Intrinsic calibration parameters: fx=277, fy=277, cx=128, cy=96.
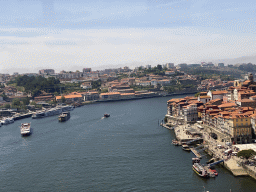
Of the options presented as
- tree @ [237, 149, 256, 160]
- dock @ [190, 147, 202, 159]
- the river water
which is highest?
tree @ [237, 149, 256, 160]

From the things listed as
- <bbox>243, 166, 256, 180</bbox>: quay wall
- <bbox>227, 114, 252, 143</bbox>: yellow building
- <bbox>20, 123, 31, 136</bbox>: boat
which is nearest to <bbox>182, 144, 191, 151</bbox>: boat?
<bbox>227, 114, 252, 143</bbox>: yellow building

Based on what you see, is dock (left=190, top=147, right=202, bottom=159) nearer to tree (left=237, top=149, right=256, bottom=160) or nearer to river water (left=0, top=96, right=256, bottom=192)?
river water (left=0, top=96, right=256, bottom=192)

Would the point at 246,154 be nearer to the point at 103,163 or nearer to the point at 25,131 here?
the point at 103,163

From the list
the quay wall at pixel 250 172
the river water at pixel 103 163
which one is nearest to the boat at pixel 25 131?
the river water at pixel 103 163

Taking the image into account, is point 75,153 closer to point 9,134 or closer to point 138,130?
point 138,130

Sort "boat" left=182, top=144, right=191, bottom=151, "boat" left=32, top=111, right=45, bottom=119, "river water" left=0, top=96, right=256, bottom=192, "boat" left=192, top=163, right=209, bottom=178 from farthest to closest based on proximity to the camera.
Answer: "boat" left=32, top=111, right=45, bottom=119 → "boat" left=182, top=144, right=191, bottom=151 → "boat" left=192, top=163, right=209, bottom=178 → "river water" left=0, top=96, right=256, bottom=192

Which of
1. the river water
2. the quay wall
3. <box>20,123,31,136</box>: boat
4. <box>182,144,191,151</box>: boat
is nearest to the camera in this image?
the quay wall

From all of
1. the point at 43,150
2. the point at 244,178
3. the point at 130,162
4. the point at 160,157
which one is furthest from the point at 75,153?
the point at 244,178

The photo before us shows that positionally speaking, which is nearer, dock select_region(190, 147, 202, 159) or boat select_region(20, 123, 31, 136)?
dock select_region(190, 147, 202, 159)

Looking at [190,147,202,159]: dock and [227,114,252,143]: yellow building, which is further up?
[227,114,252,143]: yellow building
